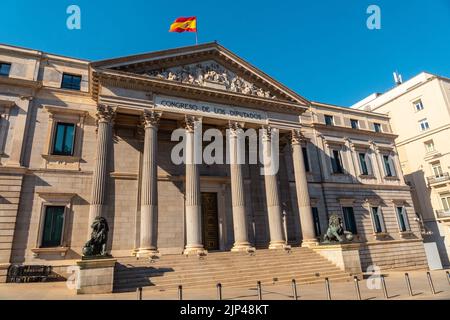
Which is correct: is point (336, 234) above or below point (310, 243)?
above

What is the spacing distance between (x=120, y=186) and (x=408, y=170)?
124 ft

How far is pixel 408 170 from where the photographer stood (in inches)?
1569

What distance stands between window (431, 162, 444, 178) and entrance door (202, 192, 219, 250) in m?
29.6

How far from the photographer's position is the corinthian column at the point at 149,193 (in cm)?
1684

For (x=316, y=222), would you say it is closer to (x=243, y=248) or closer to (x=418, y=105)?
(x=243, y=248)

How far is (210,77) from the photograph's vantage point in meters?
22.9

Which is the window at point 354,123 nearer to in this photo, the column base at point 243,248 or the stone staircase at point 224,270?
the stone staircase at point 224,270

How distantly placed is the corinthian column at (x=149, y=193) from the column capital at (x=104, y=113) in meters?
2.14

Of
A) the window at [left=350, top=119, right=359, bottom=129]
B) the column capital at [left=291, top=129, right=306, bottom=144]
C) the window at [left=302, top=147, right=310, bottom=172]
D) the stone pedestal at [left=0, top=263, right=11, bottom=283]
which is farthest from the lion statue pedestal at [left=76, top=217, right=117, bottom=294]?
the window at [left=350, top=119, right=359, bottom=129]

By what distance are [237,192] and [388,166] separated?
23.1 metres

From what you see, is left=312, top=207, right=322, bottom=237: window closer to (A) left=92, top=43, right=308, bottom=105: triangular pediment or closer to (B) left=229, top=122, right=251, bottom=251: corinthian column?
(B) left=229, top=122, right=251, bottom=251: corinthian column

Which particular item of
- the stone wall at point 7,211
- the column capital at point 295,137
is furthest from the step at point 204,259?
the column capital at point 295,137

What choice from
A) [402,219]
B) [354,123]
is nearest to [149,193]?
[354,123]

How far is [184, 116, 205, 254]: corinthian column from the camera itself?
18000 millimetres
